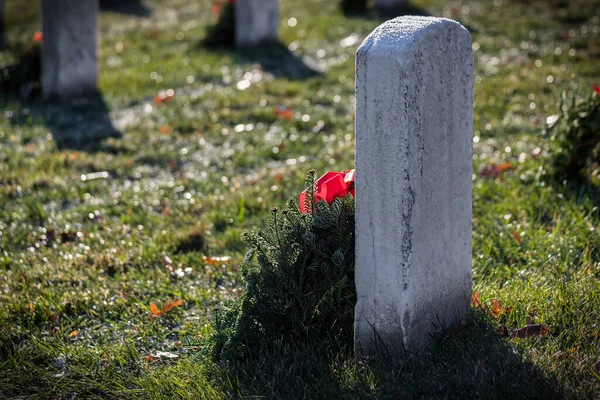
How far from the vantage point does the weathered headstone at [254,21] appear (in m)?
9.88

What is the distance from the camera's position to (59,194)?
560cm

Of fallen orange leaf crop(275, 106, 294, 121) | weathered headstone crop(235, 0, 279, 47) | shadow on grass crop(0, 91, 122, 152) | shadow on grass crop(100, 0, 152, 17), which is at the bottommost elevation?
shadow on grass crop(0, 91, 122, 152)

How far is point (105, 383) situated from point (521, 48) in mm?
7294

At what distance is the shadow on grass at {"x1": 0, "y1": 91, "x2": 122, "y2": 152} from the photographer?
6.97m

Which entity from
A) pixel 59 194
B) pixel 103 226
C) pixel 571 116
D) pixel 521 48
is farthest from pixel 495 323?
pixel 521 48

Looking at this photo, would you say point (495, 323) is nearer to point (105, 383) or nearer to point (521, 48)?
point (105, 383)

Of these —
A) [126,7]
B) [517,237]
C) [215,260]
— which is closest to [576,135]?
[517,237]

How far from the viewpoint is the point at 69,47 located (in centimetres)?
828

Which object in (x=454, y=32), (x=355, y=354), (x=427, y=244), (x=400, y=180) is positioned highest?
(x=454, y=32)

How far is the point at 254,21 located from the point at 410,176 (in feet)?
25.3

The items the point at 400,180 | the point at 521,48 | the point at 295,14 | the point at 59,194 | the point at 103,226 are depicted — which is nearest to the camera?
the point at 400,180

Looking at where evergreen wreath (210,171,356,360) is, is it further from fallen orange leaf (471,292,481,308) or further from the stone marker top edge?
the stone marker top edge

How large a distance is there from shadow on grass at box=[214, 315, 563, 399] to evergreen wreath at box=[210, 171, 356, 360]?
8 centimetres

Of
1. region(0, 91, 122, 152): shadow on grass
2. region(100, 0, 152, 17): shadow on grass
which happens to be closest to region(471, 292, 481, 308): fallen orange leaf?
region(0, 91, 122, 152): shadow on grass
